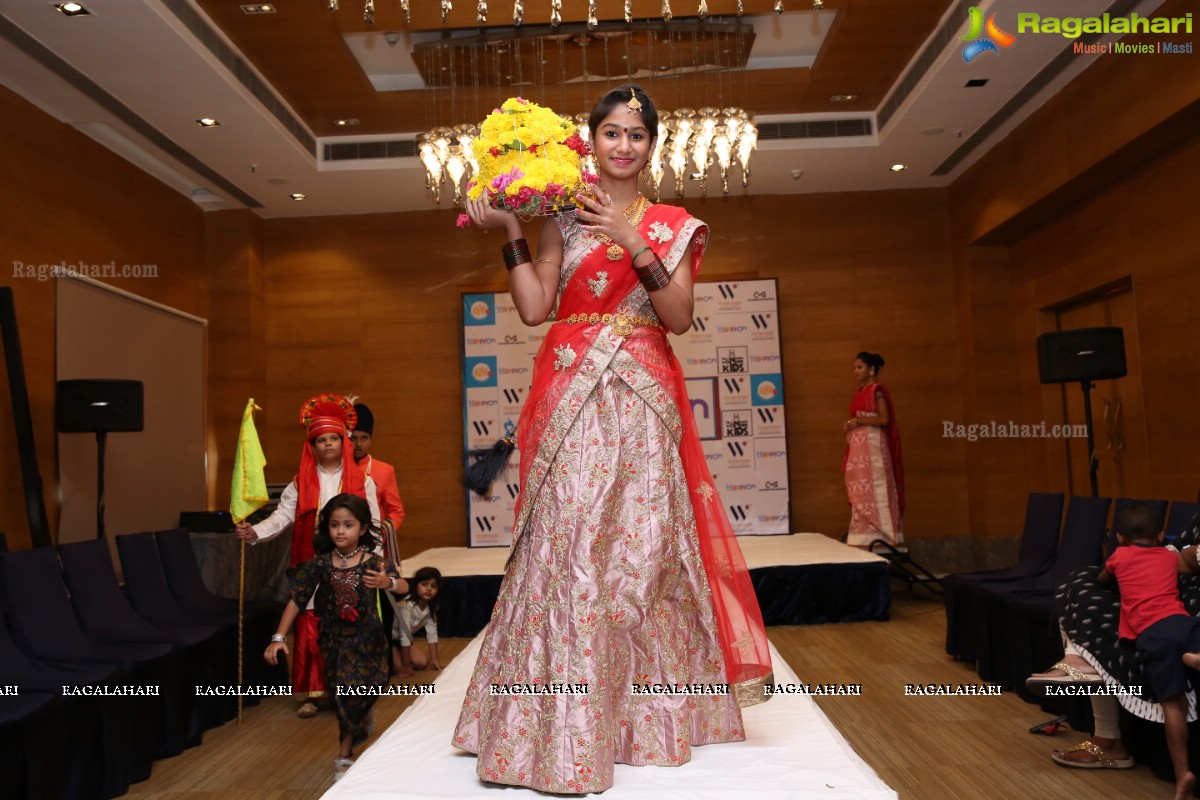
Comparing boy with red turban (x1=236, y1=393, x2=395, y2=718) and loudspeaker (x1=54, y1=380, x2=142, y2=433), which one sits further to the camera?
loudspeaker (x1=54, y1=380, x2=142, y2=433)

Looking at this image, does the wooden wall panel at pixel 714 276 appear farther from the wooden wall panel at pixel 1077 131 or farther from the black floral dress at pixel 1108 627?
the black floral dress at pixel 1108 627

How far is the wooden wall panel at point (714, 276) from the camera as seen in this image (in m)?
8.61

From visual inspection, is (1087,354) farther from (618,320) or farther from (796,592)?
(618,320)

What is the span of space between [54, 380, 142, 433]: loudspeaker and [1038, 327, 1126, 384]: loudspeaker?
5.29 metres

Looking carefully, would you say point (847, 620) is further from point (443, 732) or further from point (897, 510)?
point (443, 732)

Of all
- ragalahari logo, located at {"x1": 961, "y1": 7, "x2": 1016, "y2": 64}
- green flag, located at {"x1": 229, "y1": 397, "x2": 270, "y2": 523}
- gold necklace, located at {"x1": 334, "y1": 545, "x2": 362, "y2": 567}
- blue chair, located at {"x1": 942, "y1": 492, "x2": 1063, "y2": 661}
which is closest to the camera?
gold necklace, located at {"x1": 334, "y1": 545, "x2": 362, "y2": 567}

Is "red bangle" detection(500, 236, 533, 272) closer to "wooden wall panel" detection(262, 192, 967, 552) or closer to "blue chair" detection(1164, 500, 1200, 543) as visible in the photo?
"blue chair" detection(1164, 500, 1200, 543)

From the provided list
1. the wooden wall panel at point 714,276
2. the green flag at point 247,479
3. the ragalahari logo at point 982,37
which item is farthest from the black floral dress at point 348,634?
the wooden wall panel at point 714,276

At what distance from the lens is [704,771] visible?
7.42 feet

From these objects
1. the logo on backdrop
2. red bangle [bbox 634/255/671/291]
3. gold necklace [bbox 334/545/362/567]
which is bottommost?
gold necklace [bbox 334/545/362/567]

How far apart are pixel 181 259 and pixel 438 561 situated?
3286 millimetres

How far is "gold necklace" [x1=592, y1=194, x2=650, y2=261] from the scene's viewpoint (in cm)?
230

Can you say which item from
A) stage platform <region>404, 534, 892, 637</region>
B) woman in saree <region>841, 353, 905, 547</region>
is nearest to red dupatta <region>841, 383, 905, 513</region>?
woman in saree <region>841, 353, 905, 547</region>

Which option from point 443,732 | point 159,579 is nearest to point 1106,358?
point 443,732
